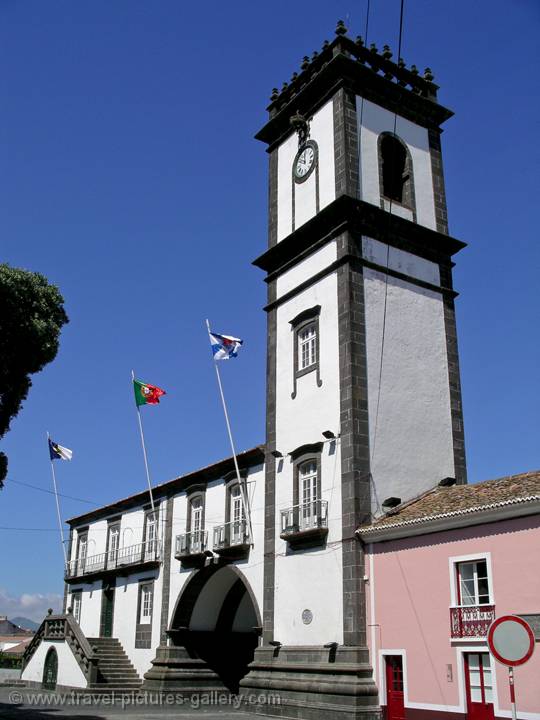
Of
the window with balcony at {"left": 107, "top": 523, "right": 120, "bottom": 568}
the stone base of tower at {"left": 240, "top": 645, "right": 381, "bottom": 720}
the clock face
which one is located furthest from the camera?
the window with balcony at {"left": 107, "top": 523, "right": 120, "bottom": 568}

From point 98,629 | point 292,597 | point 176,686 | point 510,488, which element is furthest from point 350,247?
point 98,629

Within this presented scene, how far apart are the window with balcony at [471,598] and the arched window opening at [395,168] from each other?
1182 cm

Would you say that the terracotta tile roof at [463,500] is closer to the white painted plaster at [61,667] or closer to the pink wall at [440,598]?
the pink wall at [440,598]

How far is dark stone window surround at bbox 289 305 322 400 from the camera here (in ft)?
73.0

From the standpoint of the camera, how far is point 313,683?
61.8 ft

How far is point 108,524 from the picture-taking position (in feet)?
116

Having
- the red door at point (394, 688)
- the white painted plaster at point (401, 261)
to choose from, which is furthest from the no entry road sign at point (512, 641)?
the white painted plaster at point (401, 261)

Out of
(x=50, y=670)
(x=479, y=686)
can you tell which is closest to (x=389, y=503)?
(x=479, y=686)

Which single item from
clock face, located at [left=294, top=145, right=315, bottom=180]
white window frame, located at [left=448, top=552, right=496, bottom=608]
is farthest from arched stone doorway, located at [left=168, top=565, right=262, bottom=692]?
clock face, located at [left=294, top=145, right=315, bottom=180]

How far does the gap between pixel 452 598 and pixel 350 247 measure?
982 cm

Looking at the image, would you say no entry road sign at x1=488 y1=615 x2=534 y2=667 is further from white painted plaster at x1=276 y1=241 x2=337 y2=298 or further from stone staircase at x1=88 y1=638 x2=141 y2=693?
stone staircase at x1=88 y1=638 x2=141 y2=693

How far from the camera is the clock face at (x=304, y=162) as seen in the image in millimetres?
24844

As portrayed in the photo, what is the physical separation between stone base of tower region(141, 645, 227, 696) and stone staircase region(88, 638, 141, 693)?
1524 mm

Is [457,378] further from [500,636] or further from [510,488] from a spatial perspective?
[500,636]
